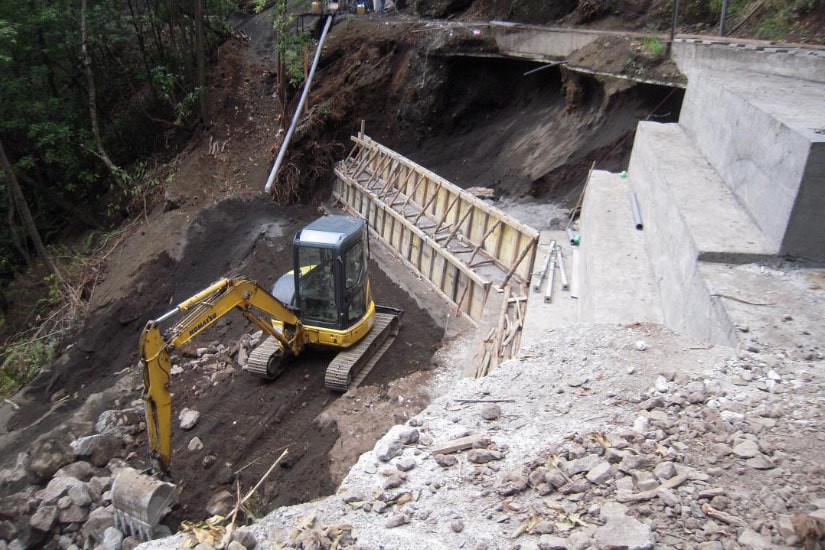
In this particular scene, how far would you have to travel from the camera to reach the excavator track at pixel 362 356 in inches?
392

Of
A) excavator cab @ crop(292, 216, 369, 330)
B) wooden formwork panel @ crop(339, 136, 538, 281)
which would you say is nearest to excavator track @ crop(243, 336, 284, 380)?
excavator cab @ crop(292, 216, 369, 330)

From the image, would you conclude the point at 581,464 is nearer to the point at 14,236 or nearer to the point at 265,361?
the point at 265,361

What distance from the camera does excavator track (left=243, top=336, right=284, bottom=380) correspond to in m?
10.3

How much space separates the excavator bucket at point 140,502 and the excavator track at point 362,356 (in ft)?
10.5

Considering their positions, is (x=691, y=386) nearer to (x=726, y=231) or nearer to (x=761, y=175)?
(x=726, y=231)

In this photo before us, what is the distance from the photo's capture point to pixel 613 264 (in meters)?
8.91

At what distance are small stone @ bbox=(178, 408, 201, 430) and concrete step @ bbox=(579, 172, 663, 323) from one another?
6176mm

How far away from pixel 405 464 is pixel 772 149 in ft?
17.8

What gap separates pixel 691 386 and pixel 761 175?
11.3 feet

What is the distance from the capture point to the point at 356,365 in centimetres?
→ 1027

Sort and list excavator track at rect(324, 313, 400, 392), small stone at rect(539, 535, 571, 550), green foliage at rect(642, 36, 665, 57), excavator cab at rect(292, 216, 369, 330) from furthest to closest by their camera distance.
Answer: green foliage at rect(642, 36, 665, 57) → excavator track at rect(324, 313, 400, 392) → excavator cab at rect(292, 216, 369, 330) → small stone at rect(539, 535, 571, 550)

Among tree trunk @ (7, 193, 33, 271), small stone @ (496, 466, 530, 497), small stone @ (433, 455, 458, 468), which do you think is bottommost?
tree trunk @ (7, 193, 33, 271)

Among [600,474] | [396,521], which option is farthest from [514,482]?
[396,521]

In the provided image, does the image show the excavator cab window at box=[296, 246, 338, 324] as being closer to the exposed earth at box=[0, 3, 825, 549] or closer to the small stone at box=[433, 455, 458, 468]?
the exposed earth at box=[0, 3, 825, 549]
